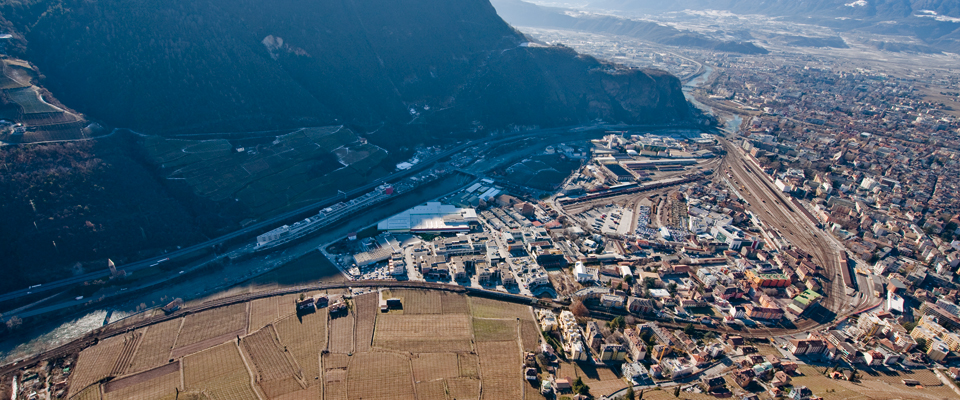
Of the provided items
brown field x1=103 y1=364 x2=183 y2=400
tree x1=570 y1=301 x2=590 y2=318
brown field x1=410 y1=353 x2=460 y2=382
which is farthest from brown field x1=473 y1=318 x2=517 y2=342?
brown field x1=103 y1=364 x2=183 y2=400

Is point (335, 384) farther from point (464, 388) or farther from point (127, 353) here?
point (127, 353)

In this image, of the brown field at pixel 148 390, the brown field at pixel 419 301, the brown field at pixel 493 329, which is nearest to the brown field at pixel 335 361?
the brown field at pixel 419 301

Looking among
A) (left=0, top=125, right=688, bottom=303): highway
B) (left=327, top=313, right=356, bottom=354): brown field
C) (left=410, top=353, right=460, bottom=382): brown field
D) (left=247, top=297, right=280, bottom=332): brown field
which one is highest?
(left=0, top=125, right=688, bottom=303): highway

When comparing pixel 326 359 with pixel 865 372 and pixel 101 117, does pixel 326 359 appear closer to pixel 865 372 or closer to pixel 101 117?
pixel 865 372

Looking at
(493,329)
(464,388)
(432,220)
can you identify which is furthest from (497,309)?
(432,220)

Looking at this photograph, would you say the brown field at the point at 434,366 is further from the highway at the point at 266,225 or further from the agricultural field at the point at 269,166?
the agricultural field at the point at 269,166

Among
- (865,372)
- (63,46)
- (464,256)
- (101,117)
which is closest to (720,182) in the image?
(865,372)

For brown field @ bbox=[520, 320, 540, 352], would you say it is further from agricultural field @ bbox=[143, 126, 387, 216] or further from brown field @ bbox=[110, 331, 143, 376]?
agricultural field @ bbox=[143, 126, 387, 216]
